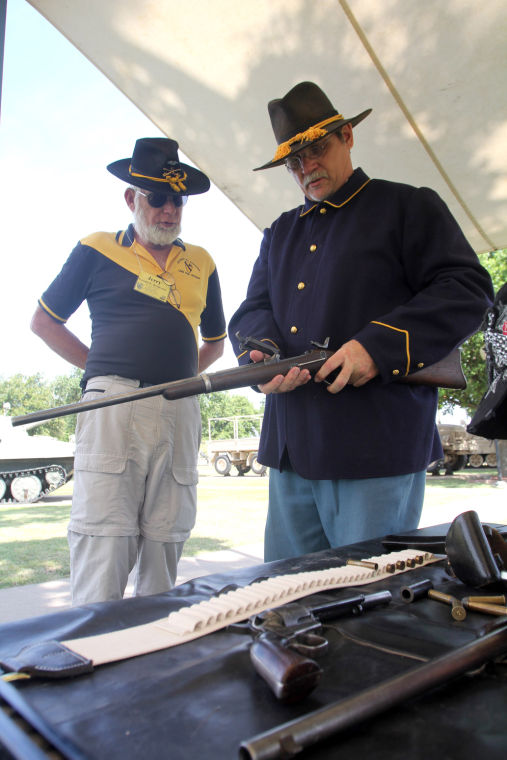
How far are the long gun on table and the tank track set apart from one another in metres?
11.2

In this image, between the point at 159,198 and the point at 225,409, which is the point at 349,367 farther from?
the point at 225,409

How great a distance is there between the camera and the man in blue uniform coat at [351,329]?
1654 mm

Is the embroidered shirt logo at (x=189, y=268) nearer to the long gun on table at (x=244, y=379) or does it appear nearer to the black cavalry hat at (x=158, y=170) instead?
Answer: the black cavalry hat at (x=158, y=170)

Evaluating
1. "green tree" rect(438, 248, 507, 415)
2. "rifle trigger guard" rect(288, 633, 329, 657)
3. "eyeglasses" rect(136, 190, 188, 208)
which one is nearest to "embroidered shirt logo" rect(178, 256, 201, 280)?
"eyeglasses" rect(136, 190, 188, 208)

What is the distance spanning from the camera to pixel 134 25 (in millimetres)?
3262

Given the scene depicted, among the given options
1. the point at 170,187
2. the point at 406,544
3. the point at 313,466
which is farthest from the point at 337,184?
the point at 406,544

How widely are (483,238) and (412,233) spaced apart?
3.14 meters

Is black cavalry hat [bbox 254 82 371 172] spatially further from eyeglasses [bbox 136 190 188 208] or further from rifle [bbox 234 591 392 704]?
rifle [bbox 234 591 392 704]

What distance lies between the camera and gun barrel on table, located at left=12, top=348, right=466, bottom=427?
1.70m

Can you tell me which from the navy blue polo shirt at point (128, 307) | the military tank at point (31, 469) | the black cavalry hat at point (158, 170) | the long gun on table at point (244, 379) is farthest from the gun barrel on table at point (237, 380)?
the military tank at point (31, 469)

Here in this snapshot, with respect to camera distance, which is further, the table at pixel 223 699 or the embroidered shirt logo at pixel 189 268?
the embroidered shirt logo at pixel 189 268

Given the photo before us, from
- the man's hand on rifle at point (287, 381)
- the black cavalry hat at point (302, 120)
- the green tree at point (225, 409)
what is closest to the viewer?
the man's hand on rifle at point (287, 381)

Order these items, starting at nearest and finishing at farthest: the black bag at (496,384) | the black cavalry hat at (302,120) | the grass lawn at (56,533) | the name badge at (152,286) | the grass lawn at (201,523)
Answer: the black cavalry hat at (302,120), the black bag at (496,384), the name badge at (152,286), the grass lawn at (56,533), the grass lawn at (201,523)

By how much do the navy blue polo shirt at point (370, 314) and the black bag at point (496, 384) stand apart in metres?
0.52
